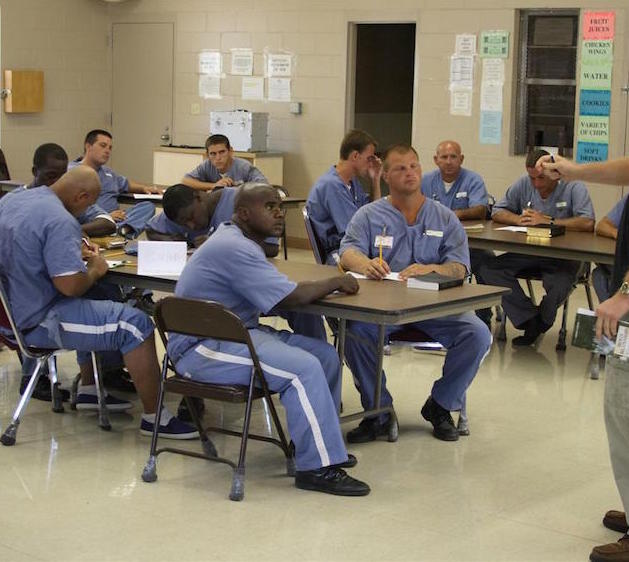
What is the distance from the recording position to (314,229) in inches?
241

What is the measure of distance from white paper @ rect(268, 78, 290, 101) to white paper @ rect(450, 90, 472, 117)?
1.64m

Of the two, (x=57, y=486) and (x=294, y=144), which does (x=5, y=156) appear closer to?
(x=294, y=144)

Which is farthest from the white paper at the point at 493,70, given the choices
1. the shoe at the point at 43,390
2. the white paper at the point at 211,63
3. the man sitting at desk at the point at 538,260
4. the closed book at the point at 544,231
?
the shoe at the point at 43,390

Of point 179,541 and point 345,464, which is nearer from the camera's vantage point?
point 179,541

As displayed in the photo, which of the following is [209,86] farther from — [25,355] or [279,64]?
[25,355]

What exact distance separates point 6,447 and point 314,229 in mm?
2219

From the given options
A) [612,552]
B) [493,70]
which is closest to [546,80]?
[493,70]

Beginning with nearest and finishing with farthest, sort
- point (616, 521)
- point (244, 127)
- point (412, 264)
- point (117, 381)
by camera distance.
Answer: point (616, 521), point (412, 264), point (117, 381), point (244, 127)

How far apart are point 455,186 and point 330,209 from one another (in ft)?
4.13

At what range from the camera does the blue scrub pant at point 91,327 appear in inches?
178

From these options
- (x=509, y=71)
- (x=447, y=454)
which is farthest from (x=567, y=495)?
(x=509, y=71)

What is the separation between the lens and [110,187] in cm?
765

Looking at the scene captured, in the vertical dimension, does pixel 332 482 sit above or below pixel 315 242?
below

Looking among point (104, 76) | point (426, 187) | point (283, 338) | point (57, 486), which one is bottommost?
point (57, 486)
